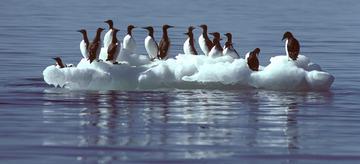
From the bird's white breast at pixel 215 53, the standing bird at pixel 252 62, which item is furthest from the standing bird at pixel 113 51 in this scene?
the standing bird at pixel 252 62

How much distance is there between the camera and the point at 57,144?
830 inches

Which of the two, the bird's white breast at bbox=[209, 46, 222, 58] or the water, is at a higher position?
the bird's white breast at bbox=[209, 46, 222, 58]

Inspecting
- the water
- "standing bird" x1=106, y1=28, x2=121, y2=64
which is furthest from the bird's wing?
"standing bird" x1=106, y1=28, x2=121, y2=64

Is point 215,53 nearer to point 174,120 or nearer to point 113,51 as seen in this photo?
point 113,51

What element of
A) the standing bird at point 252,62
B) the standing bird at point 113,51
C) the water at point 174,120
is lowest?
the water at point 174,120

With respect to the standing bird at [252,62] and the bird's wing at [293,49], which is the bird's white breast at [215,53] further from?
the bird's wing at [293,49]

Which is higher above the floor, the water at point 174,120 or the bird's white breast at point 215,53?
the bird's white breast at point 215,53

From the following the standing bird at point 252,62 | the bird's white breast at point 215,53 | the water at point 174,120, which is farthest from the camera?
the bird's white breast at point 215,53

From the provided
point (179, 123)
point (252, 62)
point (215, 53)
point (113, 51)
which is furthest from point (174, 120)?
point (215, 53)

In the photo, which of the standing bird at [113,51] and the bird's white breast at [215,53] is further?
the bird's white breast at [215,53]

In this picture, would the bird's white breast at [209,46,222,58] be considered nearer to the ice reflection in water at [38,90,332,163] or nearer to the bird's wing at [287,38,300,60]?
the ice reflection in water at [38,90,332,163]

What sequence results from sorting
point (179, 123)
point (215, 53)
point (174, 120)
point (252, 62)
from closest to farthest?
point (179, 123) → point (174, 120) → point (252, 62) → point (215, 53)

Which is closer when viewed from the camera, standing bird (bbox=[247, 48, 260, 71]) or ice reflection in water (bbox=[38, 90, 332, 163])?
ice reflection in water (bbox=[38, 90, 332, 163])

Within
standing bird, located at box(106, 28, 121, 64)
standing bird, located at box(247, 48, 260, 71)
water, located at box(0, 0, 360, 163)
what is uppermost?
standing bird, located at box(106, 28, 121, 64)
